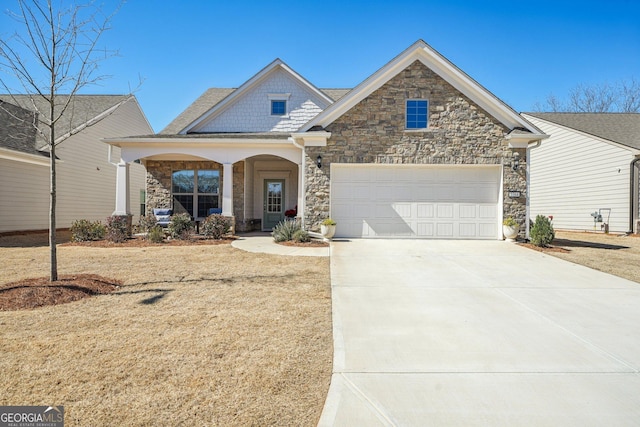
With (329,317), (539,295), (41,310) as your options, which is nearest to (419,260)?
(539,295)

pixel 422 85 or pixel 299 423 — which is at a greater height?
pixel 422 85

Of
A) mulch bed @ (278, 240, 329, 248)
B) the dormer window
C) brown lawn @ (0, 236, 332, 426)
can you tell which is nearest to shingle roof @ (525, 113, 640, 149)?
the dormer window

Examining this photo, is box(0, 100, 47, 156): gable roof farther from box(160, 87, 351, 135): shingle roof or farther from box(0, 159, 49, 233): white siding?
box(160, 87, 351, 135): shingle roof

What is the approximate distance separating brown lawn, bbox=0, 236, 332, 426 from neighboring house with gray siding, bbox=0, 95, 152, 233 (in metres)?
8.26

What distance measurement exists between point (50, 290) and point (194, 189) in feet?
32.0

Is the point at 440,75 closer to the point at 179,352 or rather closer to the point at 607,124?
the point at 179,352

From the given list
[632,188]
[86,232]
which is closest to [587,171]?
[632,188]

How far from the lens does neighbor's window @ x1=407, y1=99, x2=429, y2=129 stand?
11.5 m

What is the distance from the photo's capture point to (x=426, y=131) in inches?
448

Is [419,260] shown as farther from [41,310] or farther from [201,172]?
[201,172]

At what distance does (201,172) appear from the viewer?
583 inches

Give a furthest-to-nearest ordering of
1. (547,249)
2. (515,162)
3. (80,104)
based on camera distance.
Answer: (80,104), (515,162), (547,249)

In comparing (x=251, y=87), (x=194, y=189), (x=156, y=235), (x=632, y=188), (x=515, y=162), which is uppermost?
(x=251, y=87)

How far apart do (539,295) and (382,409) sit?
4.26m
